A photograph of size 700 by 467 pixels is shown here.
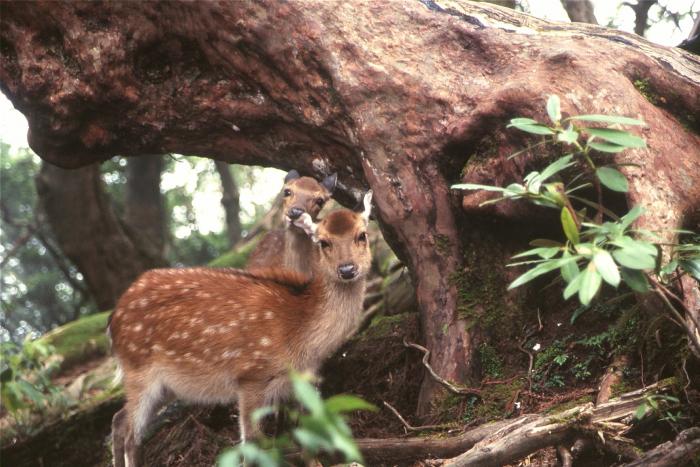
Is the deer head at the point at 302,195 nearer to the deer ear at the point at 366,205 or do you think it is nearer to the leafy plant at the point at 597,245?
the deer ear at the point at 366,205

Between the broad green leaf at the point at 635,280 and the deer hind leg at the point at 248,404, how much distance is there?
2.77 metres

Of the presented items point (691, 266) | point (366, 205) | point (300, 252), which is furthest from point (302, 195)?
point (691, 266)

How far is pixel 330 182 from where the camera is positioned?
671 centimetres

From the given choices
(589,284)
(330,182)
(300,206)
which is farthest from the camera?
(300,206)

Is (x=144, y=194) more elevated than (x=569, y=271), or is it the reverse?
(x=569, y=271)

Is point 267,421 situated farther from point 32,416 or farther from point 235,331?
point 32,416

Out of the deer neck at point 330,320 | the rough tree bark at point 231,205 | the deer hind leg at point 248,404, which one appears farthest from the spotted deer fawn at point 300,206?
the rough tree bark at point 231,205

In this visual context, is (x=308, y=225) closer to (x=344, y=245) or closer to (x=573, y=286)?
(x=344, y=245)

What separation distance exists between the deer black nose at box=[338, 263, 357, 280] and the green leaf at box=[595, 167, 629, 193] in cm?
218

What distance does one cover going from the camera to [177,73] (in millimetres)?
6781

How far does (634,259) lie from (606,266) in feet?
0.53

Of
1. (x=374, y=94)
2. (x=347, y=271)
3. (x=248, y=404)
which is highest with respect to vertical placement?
(x=374, y=94)

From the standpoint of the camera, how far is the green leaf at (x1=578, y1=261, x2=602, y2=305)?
10.6ft

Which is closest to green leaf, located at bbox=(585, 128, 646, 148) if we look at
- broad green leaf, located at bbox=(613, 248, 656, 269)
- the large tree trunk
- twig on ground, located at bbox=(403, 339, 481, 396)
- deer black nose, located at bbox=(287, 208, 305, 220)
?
broad green leaf, located at bbox=(613, 248, 656, 269)
